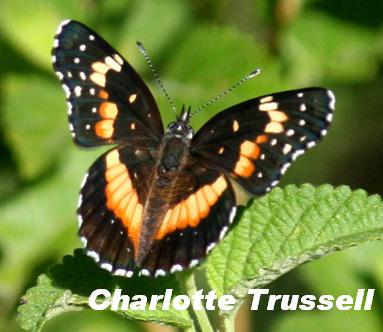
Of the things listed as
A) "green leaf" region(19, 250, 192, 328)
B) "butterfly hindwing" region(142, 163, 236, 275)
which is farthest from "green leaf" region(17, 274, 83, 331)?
"butterfly hindwing" region(142, 163, 236, 275)

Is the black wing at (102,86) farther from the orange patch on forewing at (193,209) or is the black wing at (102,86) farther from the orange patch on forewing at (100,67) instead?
the orange patch on forewing at (193,209)

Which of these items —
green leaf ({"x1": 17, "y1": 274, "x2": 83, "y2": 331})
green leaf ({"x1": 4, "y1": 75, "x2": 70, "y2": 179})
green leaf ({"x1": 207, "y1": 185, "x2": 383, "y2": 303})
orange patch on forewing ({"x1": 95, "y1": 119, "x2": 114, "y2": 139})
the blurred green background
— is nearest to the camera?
green leaf ({"x1": 17, "y1": 274, "x2": 83, "y2": 331})

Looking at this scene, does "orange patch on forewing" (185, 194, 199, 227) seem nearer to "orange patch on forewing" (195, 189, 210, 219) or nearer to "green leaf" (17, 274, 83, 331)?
"orange patch on forewing" (195, 189, 210, 219)

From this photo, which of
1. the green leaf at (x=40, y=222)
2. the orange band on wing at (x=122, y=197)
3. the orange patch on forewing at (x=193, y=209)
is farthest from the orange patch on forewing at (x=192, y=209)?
the green leaf at (x=40, y=222)

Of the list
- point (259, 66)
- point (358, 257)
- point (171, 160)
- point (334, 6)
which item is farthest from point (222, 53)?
point (171, 160)

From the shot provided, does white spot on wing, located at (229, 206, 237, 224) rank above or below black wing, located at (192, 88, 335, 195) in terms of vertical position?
below

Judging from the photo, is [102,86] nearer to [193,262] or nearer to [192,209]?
[192,209]
